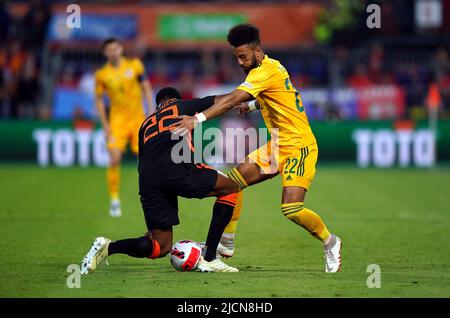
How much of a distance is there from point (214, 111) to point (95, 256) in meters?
1.83

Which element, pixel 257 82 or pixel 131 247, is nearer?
pixel 131 247

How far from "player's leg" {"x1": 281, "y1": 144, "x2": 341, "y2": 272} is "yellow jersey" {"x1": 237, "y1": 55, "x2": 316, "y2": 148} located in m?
0.14

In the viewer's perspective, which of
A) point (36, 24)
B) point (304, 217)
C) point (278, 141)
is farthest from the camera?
point (36, 24)

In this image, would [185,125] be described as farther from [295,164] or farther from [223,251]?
[223,251]

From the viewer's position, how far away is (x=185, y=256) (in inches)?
389

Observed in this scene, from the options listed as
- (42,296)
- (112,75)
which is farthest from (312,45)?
(42,296)

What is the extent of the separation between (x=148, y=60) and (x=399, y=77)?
7855 millimetres

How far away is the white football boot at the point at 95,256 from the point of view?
31.4ft

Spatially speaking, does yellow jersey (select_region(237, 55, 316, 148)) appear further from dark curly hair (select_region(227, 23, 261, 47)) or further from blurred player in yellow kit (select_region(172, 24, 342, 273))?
dark curly hair (select_region(227, 23, 261, 47))

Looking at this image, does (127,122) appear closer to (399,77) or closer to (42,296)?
(42,296)

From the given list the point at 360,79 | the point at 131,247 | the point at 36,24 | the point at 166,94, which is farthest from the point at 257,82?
the point at 36,24

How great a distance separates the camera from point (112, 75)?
1622cm

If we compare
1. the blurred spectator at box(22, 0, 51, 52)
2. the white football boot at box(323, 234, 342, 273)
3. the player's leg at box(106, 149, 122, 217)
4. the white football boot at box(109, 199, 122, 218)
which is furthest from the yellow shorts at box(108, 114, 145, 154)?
the blurred spectator at box(22, 0, 51, 52)

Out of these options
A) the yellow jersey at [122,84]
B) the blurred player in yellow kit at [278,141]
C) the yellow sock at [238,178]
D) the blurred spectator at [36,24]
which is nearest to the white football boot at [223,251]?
the blurred player in yellow kit at [278,141]
